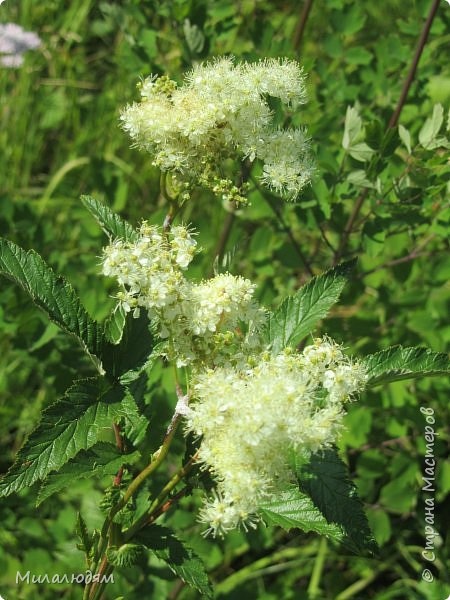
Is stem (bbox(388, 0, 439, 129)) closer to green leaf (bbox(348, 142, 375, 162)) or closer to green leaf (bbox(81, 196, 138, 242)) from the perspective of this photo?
green leaf (bbox(348, 142, 375, 162))

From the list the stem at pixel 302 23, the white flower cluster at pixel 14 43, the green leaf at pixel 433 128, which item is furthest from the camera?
the white flower cluster at pixel 14 43

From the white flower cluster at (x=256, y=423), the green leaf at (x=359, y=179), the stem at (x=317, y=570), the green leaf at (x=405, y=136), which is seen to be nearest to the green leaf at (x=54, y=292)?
the white flower cluster at (x=256, y=423)

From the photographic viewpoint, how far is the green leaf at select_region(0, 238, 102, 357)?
1210 mm

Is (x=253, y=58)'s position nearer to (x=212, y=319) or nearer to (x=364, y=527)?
(x=212, y=319)

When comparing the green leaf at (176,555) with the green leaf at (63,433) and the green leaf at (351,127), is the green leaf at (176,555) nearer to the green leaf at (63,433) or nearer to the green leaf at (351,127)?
the green leaf at (63,433)

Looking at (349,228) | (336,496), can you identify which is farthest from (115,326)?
(349,228)

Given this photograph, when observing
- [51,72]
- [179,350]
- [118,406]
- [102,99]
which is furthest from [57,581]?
[51,72]

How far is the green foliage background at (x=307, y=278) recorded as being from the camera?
176 centimetres

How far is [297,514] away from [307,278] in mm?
1065

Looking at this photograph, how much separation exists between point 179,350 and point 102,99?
2374 mm

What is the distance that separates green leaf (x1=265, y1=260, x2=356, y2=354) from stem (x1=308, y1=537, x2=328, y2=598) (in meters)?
1.33

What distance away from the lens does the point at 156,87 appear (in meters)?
1.37

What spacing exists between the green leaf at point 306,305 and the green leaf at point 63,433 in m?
0.35

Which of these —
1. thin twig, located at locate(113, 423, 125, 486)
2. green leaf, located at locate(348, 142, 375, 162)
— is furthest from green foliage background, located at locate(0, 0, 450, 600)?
thin twig, located at locate(113, 423, 125, 486)
